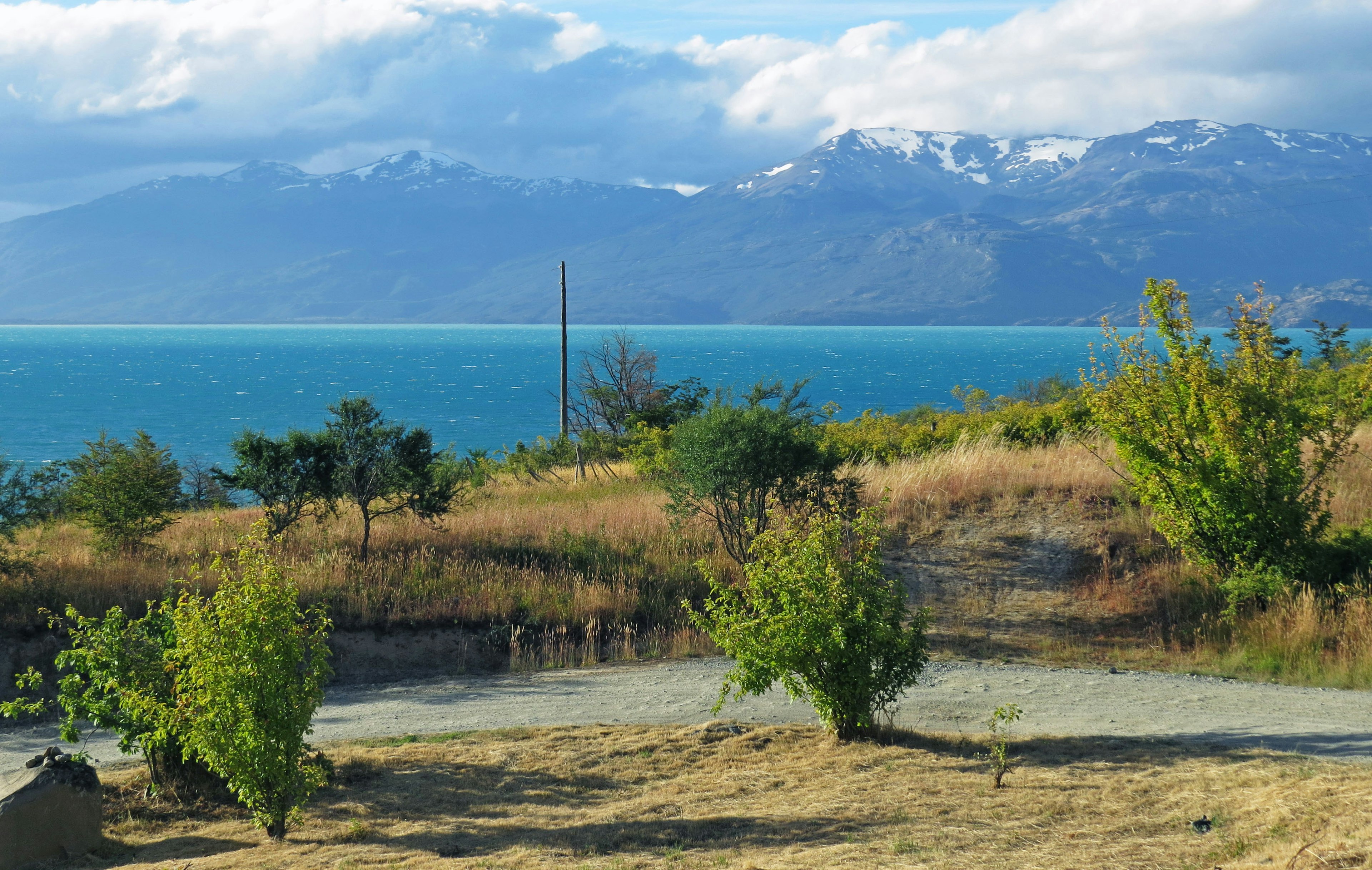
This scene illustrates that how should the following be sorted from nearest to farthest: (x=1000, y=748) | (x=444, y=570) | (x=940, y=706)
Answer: (x=1000, y=748), (x=940, y=706), (x=444, y=570)

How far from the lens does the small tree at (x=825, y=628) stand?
8.01 m

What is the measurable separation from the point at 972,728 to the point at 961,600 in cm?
517

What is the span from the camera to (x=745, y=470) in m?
14.1

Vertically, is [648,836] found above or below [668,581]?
below

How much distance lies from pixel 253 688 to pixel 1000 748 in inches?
199

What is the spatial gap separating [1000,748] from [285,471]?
11.5 metres

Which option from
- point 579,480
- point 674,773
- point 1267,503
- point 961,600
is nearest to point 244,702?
point 674,773

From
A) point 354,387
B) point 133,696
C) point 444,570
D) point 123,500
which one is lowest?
point 444,570

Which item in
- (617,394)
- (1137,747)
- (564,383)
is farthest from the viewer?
(617,394)

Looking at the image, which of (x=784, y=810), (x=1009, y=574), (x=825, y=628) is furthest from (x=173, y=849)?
(x=1009, y=574)

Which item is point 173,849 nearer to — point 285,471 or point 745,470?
point 745,470

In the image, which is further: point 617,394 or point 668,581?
point 617,394

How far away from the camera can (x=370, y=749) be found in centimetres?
866

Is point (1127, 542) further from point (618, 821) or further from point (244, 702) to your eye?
point (244, 702)
